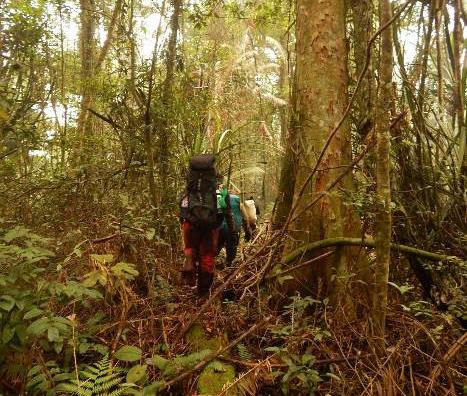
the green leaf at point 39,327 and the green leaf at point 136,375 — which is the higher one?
the green leaf at point 39,327

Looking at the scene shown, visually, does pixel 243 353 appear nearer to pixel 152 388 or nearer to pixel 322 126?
pixel 152 388

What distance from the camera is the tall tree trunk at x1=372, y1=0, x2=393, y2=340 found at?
9.34ft

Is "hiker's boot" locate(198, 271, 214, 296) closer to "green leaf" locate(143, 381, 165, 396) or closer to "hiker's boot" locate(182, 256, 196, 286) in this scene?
"hiker's boot" locate(182, 256, 196, 286)

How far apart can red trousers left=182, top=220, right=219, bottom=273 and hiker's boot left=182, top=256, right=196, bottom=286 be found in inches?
2.6

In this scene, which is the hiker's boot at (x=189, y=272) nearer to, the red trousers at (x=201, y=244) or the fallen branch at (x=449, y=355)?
the red trousers at (x=201, y=244)

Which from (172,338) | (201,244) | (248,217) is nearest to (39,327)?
(172,338)

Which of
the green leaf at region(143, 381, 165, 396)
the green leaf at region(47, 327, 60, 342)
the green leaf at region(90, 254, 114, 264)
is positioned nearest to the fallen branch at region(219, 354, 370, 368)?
the green leaf at region(143, 381, 165, 396)

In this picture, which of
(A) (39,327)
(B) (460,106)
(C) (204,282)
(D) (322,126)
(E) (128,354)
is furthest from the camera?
(C) (204,282)

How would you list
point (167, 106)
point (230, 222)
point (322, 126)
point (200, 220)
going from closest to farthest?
1. point (322, 126)
2. point (200, 220)
3. point (230, 222)
4. point (167, 106)

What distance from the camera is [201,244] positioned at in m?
4.89

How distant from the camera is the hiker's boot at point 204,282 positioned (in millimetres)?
4840

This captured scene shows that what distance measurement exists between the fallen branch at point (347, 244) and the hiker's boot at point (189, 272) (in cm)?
117

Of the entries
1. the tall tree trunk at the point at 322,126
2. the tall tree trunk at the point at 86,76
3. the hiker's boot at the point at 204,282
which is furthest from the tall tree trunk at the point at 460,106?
the tall tree trunk at the point at 86,76

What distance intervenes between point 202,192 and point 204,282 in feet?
3.30
